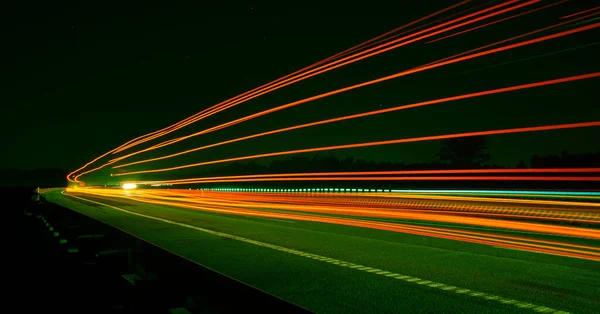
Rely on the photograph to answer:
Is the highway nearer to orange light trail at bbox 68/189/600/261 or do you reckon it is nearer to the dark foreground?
orange light trail at bbox 68/189/600/261

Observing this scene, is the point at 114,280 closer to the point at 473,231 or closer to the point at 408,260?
the point at 408,260

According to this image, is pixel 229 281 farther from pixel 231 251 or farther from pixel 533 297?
pixel 231 251

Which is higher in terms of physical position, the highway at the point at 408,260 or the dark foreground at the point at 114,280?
the dark foreground at the point at 114,280

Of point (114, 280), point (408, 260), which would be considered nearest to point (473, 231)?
point (408, 260)

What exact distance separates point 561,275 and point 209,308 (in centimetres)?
642

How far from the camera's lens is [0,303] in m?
7.71

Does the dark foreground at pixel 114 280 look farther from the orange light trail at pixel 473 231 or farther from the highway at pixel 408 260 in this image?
the orange light trail at pixel 473 231

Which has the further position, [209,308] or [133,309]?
[133,309]

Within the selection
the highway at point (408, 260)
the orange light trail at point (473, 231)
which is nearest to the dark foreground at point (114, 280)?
the highway at point (408, 260)

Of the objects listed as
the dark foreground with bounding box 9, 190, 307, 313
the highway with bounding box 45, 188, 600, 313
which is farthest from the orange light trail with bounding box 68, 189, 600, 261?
the dark foreground with bounding box 9, 190, 307, 313

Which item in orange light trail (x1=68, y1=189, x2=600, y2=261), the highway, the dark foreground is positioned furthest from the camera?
orange light trail (x1=68, y1=189, x2=600, y2=261)

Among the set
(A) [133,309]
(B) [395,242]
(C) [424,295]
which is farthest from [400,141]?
(A) [133,309]

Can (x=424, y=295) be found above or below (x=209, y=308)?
below

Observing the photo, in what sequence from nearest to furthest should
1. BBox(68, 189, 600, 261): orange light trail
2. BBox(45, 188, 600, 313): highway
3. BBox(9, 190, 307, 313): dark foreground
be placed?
BBox(9, 190, 307, 313): dark foreground < BBox(45, 188, 600, 313): highway < BBox(68, 189, 600, 261): orange light trail
